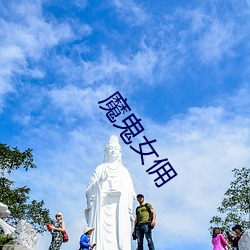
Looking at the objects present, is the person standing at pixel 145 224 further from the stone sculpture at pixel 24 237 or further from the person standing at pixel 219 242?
→ the stone sculpture at pixel 24 237

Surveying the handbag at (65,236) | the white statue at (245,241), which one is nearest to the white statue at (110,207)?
the handbag at (65,236)

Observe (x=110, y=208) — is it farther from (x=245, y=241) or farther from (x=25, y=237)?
(x=245, y=241)

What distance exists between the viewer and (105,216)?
13.7 metres

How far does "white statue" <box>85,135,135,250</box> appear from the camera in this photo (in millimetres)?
13367

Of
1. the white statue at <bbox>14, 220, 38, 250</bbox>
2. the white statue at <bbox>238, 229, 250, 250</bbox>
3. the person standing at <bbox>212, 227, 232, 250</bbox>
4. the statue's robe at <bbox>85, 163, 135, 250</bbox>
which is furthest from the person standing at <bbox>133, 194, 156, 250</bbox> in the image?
the statue's robe at <bbox>85, 163, 135, 250</bbox>

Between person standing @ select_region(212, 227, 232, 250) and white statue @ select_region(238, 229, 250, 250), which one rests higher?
person standing @ select_region(212, 227, 232, 250)

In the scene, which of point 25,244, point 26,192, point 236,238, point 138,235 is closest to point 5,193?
point 26,192

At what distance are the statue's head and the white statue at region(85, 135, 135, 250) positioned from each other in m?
0.32

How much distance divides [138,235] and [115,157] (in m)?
4.89

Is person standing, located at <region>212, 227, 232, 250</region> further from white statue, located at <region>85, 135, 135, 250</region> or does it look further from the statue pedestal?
white statue, located at <region>85, 135, 135, 250</region>

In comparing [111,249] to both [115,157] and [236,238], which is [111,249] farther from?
[236,238]

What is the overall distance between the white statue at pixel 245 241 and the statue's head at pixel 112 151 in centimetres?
626

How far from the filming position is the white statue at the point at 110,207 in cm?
1337

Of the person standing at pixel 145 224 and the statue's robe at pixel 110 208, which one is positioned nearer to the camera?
the person standing at pixel 145 224
